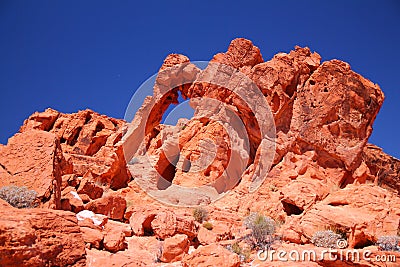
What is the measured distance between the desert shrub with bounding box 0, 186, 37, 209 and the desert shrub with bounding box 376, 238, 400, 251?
7969 mm

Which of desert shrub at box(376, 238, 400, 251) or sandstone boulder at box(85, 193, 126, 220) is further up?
sandstone boulder at box(85, 193, 126, 220)

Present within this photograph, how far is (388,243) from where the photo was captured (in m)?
7.96

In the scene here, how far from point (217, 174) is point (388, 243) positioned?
10.8 metres

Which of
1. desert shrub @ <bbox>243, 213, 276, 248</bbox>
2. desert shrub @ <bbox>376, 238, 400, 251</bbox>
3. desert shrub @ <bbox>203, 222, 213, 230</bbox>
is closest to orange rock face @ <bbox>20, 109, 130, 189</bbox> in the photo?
desert shrub @ <bbox>203, 222, 213, 230</bbox>

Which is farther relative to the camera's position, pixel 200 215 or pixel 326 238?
pixel 200 215

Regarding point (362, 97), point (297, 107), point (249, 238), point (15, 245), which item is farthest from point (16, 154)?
point (362, 97)

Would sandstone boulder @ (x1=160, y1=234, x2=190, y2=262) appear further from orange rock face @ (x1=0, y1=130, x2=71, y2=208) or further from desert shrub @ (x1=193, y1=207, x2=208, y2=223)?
desert shrub @ (x1=193, y1=207, x2=208, y2=223)

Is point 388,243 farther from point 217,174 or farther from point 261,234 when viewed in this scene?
point 217,174

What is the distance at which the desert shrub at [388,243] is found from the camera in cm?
787

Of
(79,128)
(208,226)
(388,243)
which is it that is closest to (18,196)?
(208,226)

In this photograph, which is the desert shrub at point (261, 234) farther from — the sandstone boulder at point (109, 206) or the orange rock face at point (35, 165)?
the orange rock face at point (35, 165)

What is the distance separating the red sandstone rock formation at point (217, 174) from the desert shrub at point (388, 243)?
0.20 m

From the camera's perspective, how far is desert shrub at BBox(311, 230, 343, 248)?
855 centimetres

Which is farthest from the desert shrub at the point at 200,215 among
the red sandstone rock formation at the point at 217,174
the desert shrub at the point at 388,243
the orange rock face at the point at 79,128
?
the orange rock face at the point at 79,128
